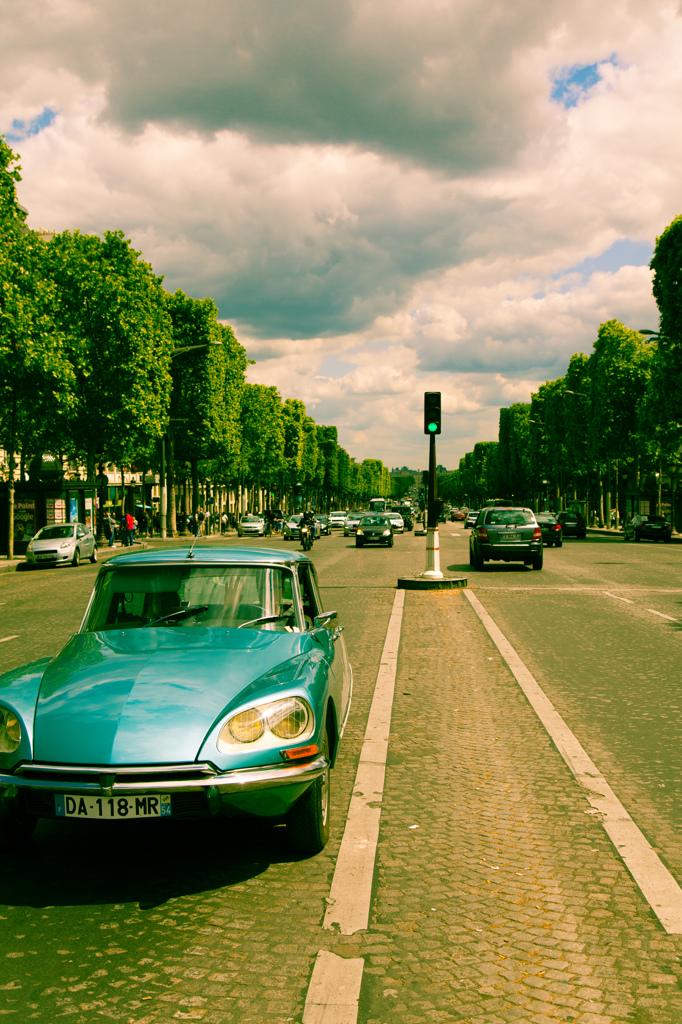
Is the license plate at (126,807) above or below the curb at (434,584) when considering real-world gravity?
above

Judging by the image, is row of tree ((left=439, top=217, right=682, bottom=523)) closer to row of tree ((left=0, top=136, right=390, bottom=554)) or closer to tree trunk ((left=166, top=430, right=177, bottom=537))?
row of tree ((left=0, top=136, right=390, bottom=554))

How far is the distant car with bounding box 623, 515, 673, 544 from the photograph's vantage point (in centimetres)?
4475

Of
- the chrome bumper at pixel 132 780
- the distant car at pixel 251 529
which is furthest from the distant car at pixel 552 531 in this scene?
the chrome bumper at pixel 132 780

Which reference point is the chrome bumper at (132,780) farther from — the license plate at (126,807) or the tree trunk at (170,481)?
the tree trunk at (170,481)

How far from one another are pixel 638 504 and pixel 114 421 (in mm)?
34059

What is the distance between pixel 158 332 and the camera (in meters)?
41.9

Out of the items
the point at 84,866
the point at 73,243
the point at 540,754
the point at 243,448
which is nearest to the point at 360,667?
the point at 540,754

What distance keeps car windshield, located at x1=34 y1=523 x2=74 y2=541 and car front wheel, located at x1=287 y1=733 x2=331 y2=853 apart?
90.8 ft

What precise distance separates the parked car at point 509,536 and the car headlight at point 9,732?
65.1ft

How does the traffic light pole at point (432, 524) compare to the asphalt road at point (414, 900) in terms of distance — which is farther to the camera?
the traffic light pole at point (432, 524)

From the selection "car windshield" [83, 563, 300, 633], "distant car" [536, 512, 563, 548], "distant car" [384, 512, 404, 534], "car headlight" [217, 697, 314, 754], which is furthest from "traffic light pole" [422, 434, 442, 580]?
"distant car" [384, 512, 404, 534]

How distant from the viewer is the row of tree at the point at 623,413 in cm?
3975

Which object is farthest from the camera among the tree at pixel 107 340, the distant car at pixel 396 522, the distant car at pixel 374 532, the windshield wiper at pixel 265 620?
the distant car at pixel 396 522

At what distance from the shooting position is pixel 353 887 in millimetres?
3773
